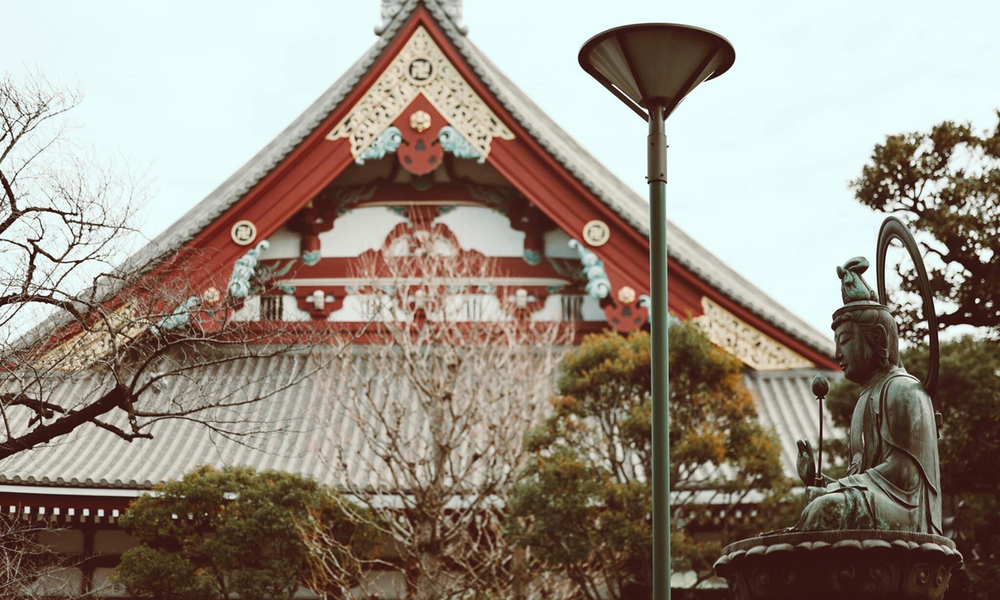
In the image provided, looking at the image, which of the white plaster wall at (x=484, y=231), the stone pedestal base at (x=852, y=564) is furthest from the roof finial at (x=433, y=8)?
the stone pedestal base at (x=852, y=564)

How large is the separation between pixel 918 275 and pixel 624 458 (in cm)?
667

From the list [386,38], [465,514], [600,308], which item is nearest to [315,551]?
[465,514]

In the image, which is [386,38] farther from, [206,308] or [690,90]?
[690,90]

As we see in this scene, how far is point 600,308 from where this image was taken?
56.0ft

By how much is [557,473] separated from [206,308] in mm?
3747

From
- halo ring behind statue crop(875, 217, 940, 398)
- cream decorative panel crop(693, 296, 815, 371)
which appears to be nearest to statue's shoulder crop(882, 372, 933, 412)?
halo ring behind statue crop(875, 217, 940, 398)

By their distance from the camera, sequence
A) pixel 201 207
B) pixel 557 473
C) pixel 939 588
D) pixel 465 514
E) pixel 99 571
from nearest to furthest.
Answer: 1. pixel 939 588
2. pixel 557 473
3. pixel 465 514
4. pixel 99 571
5. pixel 201 207

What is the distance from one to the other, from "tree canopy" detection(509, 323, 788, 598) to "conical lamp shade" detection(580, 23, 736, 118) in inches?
262

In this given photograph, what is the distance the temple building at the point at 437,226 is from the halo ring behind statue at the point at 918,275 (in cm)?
928

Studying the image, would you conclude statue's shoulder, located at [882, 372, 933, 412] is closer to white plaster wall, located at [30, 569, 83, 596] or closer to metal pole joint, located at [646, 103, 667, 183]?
metal pole joint, located at [646, 103, 667, 183]

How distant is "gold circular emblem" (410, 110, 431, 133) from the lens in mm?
A: 16656

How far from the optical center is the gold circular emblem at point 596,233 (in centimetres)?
1652

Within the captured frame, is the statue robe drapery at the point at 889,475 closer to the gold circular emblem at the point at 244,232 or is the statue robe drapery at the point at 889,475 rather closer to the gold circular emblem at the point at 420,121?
the gold circular emblem at the point at 420,121

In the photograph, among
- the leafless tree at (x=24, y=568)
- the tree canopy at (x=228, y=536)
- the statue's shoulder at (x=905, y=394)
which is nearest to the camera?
the statue's shoulder at (x=905, y=394)
